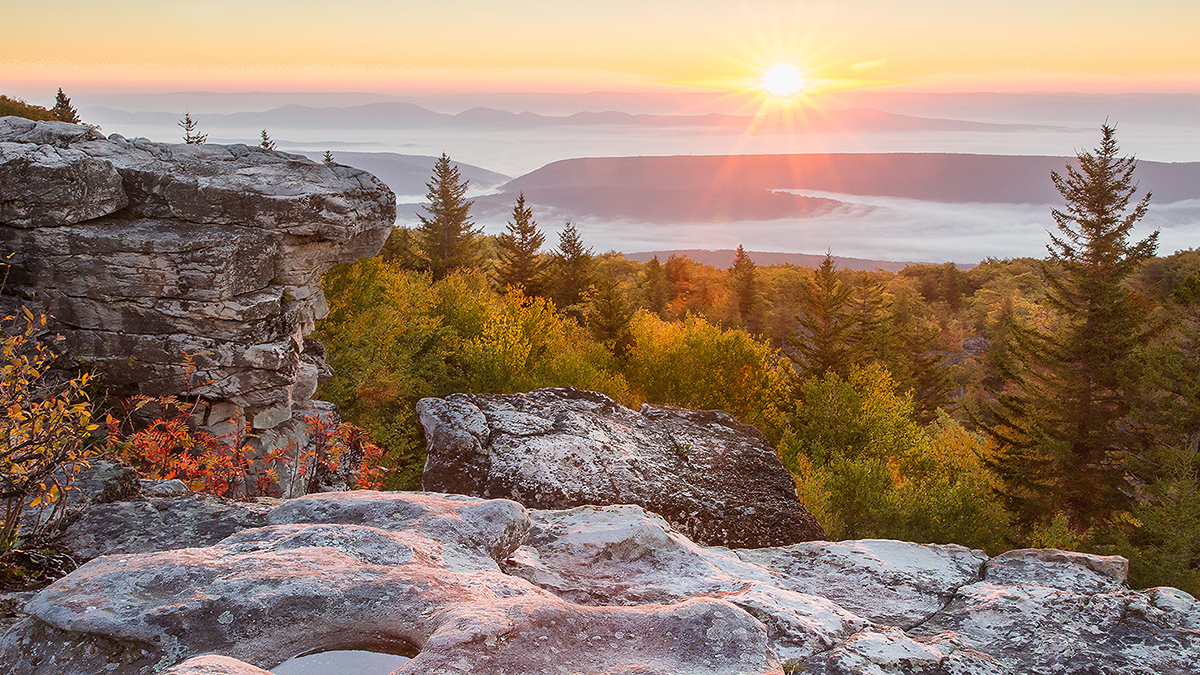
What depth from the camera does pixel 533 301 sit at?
45.5m

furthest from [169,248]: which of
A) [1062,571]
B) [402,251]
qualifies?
[402,251]

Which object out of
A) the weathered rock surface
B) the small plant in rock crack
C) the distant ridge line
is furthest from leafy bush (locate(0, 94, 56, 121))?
the distant ridge line

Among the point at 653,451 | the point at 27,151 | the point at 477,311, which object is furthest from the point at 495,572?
the point at 477,311

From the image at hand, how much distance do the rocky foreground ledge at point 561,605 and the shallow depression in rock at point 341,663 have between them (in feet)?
0.27

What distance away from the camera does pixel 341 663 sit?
4.66 m

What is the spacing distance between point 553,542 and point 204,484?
23.1ft

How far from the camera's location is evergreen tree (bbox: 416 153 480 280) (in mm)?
61031

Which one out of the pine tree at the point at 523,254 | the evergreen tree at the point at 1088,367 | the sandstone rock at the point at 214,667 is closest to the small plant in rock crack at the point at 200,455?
the sandstone rock at the point at 214,667

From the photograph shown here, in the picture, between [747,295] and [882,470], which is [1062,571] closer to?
[882,470]

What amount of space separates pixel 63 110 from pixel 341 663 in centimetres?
6070

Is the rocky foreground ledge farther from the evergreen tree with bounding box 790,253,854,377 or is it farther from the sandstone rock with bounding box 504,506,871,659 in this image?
the evergreen tree with bounding box 790,253,854,377

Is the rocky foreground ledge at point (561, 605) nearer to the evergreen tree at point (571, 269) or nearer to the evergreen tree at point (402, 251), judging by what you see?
the evergreen tree at point (571, 269)

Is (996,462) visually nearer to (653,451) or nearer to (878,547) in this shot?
(653,451)

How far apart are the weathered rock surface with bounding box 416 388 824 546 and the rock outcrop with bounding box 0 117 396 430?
23.6 ft
